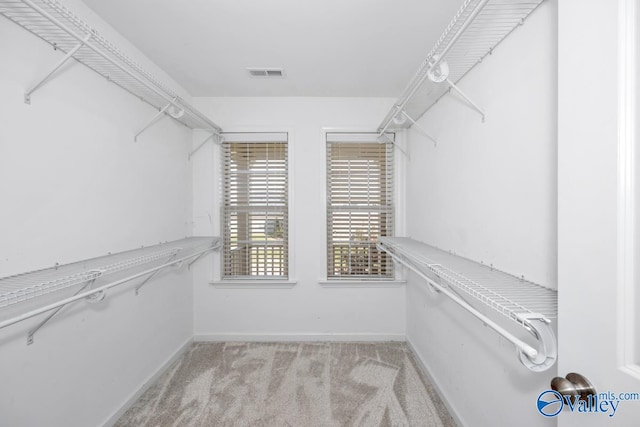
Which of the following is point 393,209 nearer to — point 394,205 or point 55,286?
point 394,205

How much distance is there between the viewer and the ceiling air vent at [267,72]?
2.14 meters

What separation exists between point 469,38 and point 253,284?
2.55m

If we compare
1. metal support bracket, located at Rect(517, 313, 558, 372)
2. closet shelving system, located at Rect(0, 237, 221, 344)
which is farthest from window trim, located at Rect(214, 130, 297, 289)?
metal support bracket, located at Rect(517, 313, 558, 372)

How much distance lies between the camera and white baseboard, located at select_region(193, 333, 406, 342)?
2.67 meters

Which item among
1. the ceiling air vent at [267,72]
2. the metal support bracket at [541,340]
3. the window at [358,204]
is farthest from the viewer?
the window at [358,204]

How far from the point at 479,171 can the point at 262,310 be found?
230 centimetres

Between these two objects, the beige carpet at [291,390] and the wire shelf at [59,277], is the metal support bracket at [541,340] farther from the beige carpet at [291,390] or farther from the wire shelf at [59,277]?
the wire shelf at [59,277]

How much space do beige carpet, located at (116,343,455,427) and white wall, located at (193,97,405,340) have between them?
0.64 feet

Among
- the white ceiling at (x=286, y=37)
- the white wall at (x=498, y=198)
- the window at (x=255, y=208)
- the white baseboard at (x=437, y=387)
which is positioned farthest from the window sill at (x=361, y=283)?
the white ceiling at (x=286, y=37)

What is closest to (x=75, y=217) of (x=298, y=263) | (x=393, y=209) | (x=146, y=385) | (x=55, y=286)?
(x=55, y=286)

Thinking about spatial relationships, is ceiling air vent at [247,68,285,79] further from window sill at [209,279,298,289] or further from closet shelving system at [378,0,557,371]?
window sill at [209,279,298,289]

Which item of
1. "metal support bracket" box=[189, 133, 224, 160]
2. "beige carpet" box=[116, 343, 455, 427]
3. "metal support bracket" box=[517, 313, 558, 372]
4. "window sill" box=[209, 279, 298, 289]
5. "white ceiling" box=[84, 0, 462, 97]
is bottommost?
"beige carpet" box=[116, 343, 455, 427]

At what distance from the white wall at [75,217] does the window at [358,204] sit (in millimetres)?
1570

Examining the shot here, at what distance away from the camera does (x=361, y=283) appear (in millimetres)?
2703
